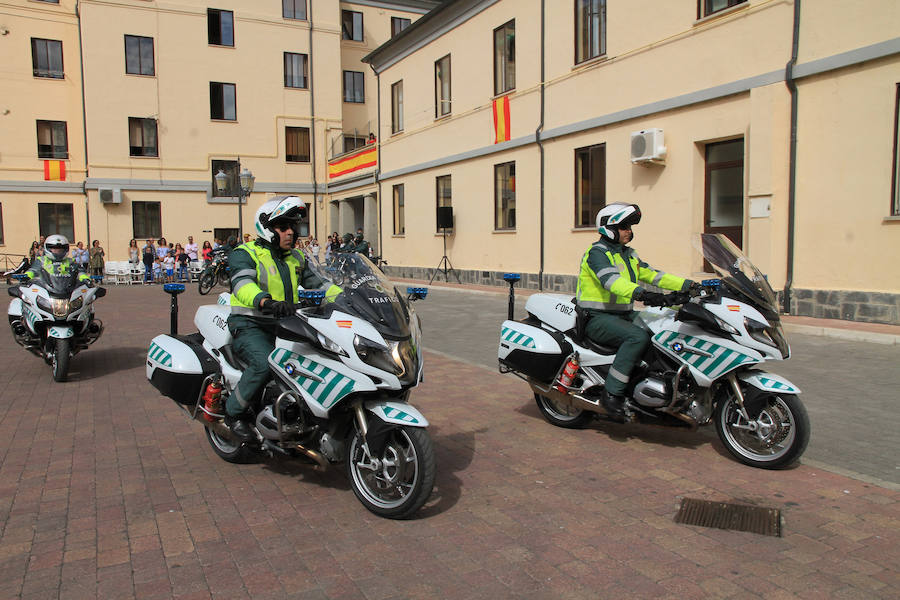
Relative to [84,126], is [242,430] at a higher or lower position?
lower

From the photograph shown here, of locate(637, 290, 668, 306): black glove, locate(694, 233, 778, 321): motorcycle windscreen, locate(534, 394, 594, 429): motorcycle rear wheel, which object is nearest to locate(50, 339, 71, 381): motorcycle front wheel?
locate(534, 394, 594, 429): motorcycle rear wheel

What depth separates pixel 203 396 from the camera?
193 inches

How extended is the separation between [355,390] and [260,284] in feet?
3.81

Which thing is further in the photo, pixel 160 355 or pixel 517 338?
pixel 517 338

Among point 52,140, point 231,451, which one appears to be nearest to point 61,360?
point 231,451

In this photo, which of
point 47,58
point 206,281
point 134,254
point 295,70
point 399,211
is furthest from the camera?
point 295,70

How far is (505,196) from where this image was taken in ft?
67.4

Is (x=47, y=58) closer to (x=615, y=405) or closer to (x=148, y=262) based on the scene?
(x=148, y=262)

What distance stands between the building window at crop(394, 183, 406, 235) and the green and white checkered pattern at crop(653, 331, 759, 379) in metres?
22.1

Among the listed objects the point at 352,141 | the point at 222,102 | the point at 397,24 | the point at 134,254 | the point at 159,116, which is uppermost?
the point at 397,24

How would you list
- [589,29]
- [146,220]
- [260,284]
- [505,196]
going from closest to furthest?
[260,284], [589,29], [505,196], [146,220]

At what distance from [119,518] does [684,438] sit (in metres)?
4.07

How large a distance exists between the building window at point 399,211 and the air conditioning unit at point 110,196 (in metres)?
14.5

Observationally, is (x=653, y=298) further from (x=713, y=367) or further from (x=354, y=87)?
(x=354, y=87)
